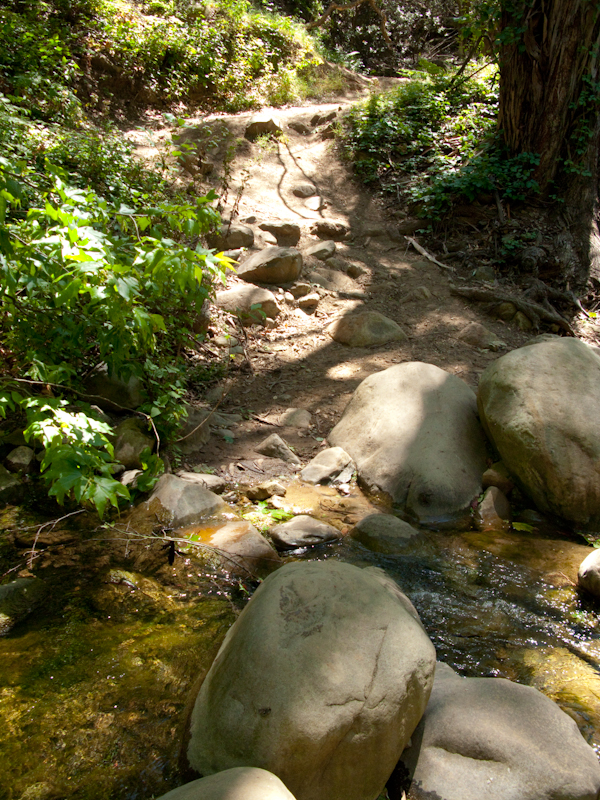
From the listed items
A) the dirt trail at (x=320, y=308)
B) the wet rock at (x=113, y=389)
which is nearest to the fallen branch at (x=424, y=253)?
the dirt trail at (x=320, y=308)

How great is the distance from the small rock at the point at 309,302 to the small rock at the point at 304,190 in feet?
9.48

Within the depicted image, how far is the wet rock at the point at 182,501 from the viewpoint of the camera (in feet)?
11.0

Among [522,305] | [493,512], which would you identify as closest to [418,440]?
[493,512]

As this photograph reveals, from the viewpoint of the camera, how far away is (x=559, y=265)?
24.1ft

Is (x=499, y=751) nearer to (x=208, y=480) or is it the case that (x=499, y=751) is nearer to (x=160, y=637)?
(x=160, y=637)

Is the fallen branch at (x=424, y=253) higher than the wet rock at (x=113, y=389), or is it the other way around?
the fallen branch at (x=424, y=253)

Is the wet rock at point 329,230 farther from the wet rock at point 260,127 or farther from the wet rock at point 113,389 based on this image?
the wet rock at point 113,389

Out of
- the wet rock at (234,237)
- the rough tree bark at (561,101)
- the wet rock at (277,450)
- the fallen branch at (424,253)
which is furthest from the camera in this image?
the fallen branch at (424,253)

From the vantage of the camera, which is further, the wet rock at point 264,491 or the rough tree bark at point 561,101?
the rough tree bark at point 561,101

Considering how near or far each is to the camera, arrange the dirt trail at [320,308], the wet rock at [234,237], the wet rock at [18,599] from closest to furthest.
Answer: the wet rock at [18,599] → the dirt trail at [320,308] → the wet rock at [234,237]

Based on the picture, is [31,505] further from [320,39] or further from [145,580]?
[320,39]

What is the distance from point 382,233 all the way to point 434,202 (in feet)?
2.97

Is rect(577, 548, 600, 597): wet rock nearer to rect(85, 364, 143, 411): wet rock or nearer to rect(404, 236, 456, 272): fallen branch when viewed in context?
rect(85, 364, 143, 411): wet rock

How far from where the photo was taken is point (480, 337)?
6102 millimetres
